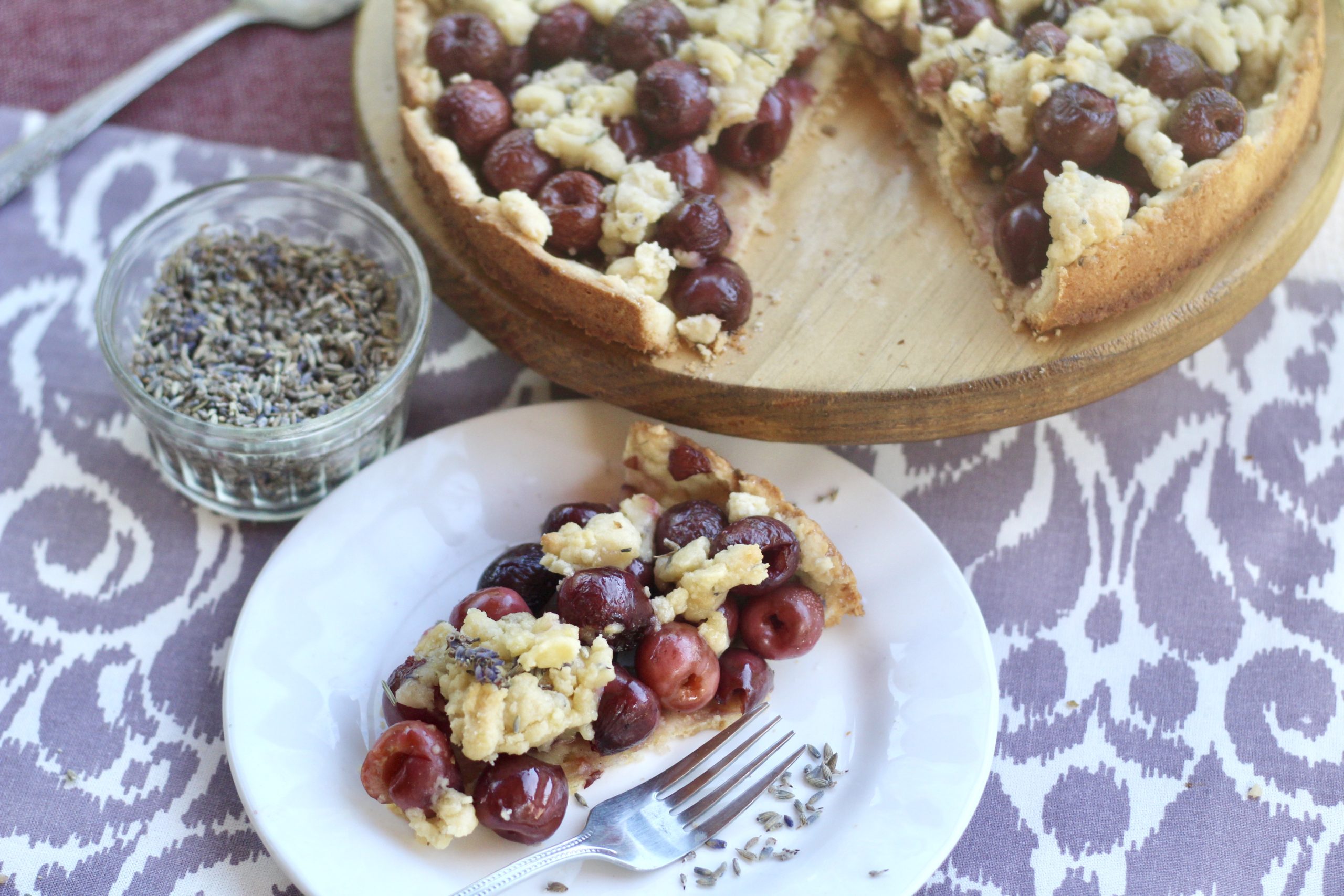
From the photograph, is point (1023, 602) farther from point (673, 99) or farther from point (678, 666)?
point (673, 99)

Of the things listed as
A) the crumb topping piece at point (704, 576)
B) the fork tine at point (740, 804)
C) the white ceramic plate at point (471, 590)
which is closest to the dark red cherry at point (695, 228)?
the white ceramic plate at point (471, 590)

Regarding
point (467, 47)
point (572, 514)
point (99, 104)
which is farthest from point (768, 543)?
point (99, 104)

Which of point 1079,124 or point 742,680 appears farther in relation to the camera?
point 1079,124

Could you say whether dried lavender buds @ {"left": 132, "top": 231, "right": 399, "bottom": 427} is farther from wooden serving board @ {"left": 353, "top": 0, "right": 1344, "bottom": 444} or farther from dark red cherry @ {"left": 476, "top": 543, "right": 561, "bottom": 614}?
dark red cherry @ {"left": 476, "top": 543, "right": 561, "bottom": 614}

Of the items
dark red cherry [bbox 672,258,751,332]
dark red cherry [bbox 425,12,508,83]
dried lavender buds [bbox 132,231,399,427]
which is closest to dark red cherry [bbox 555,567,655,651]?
dark red cherry [bbox 672,258,751,332]

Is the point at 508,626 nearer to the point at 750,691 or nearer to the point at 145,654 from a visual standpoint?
the point at 750,691

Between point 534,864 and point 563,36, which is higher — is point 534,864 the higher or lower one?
the lower one

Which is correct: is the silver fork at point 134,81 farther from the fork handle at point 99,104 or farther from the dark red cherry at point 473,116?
the dark red cherry at point 473,116
